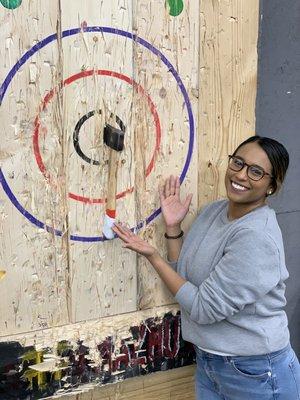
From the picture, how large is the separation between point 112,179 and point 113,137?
0.17 m

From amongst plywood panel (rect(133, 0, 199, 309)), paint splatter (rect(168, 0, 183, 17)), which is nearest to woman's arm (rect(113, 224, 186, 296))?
plywood panel (rect(133, 0, 199, 309))

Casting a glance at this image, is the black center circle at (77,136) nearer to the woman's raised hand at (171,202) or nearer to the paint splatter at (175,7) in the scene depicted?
the woman's raised hand at (171,202)

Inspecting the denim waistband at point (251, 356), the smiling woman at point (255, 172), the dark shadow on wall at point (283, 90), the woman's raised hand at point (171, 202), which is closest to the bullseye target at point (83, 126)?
the woman's raised hand at point (171, 202)

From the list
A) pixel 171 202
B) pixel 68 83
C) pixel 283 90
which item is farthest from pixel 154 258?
pixel 283 90

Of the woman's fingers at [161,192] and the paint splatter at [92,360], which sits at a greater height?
the woman's fingers at [161,192]

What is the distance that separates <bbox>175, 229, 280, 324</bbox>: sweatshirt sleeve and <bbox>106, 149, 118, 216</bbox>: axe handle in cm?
45

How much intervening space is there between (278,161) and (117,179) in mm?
600

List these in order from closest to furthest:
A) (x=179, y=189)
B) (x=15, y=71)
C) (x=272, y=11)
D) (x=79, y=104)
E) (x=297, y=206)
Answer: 1. (x=15, y=71)
2. (x=79, y=104)
3. (x=179, y=189)
4. (x=272, y=11)
5. (x=297, y=206)

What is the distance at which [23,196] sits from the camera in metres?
1.96

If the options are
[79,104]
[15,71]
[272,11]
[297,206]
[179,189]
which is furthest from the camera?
[297,206]

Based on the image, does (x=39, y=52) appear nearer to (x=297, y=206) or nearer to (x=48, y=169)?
(x=48, y=169)

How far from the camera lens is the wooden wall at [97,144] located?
6.29 feet

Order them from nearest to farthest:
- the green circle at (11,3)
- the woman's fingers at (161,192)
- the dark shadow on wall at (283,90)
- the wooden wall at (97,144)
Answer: the green circle at (11,3) < the wooden wall at (97,144) < the woman's fingers at (161,192) < the dark shadow on wall at (283,90)

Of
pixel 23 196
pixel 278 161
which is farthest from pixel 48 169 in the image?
pixel 278 161
